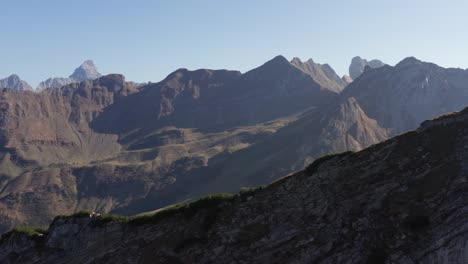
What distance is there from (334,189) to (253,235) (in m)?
6.73

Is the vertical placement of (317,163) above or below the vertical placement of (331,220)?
above

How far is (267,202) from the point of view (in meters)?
35.6

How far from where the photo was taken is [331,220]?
31.8 m

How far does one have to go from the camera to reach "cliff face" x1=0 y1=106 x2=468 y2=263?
28438 mm

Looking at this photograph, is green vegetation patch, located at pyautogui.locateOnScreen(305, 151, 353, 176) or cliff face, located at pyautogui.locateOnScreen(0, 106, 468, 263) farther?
green vegetation patch, located at pyautogui.locateOnScreen(305, 151, 353, 176)

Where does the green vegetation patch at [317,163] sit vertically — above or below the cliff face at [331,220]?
above

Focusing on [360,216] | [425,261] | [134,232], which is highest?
[134,232]

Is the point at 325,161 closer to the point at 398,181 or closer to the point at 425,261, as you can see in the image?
the point at 398,181

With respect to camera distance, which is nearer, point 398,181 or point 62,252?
point 398,181

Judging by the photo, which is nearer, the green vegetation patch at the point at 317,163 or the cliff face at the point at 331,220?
the cliff face at the point at 331,220

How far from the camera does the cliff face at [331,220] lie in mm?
28438

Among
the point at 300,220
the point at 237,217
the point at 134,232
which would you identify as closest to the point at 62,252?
the point at 134,232

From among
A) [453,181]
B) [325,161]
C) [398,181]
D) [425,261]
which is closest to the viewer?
[425,261]

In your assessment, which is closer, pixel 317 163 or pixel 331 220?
pixel 331 220
